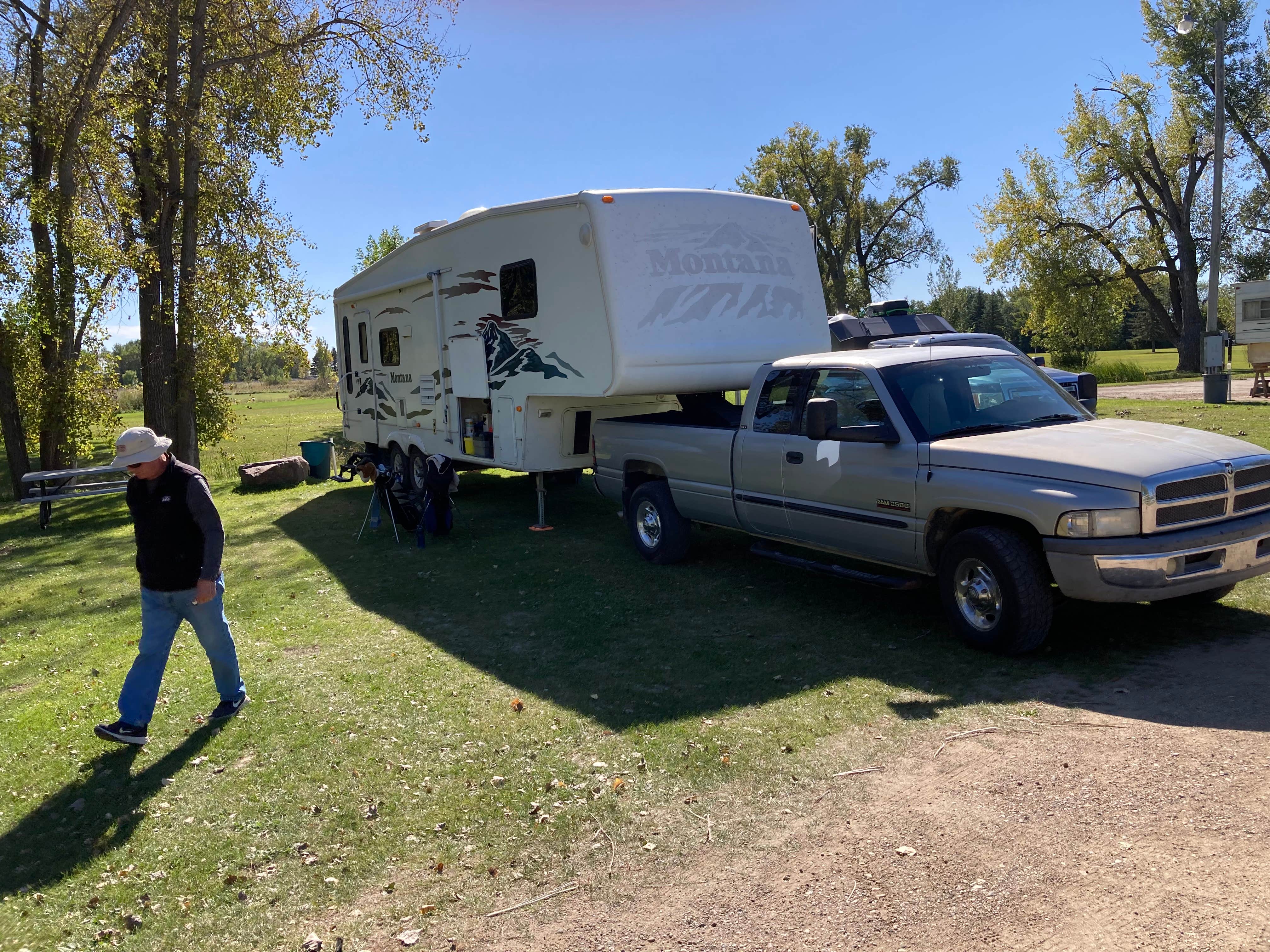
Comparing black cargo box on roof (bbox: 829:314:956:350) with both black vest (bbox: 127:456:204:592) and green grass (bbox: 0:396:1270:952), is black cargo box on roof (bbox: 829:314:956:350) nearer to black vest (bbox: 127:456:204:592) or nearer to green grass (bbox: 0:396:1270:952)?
green grass (bbox: 0:396:1270:952)

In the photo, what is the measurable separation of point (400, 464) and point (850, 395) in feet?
29.0

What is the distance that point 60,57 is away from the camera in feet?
56.4

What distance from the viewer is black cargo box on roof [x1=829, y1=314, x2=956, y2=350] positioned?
57.8 feet

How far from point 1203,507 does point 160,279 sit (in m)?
17.4

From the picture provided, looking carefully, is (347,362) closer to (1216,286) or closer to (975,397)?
(975,397)

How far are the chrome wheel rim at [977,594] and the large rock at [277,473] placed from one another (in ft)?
44.2

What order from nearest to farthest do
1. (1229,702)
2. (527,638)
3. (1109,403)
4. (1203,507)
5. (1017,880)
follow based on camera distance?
(1017,880) → (1229,702) → (1203,507) → (527,638) → (1109,403)

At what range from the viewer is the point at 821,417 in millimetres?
6754

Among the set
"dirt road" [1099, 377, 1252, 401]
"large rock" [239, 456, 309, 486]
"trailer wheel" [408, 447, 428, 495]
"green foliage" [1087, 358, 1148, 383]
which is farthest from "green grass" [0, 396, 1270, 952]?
"green foliage" [1087, 358, 1148, 383]

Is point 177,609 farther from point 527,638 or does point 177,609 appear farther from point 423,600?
point 423,600

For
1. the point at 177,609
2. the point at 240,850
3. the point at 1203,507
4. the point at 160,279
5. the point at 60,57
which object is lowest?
the point at 240,850

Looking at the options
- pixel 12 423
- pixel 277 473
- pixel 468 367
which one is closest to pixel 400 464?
pixel 468 367

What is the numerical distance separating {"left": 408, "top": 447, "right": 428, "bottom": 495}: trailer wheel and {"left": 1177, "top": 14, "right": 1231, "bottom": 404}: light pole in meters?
16.4

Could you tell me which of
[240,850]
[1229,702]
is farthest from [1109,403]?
[240,850]
